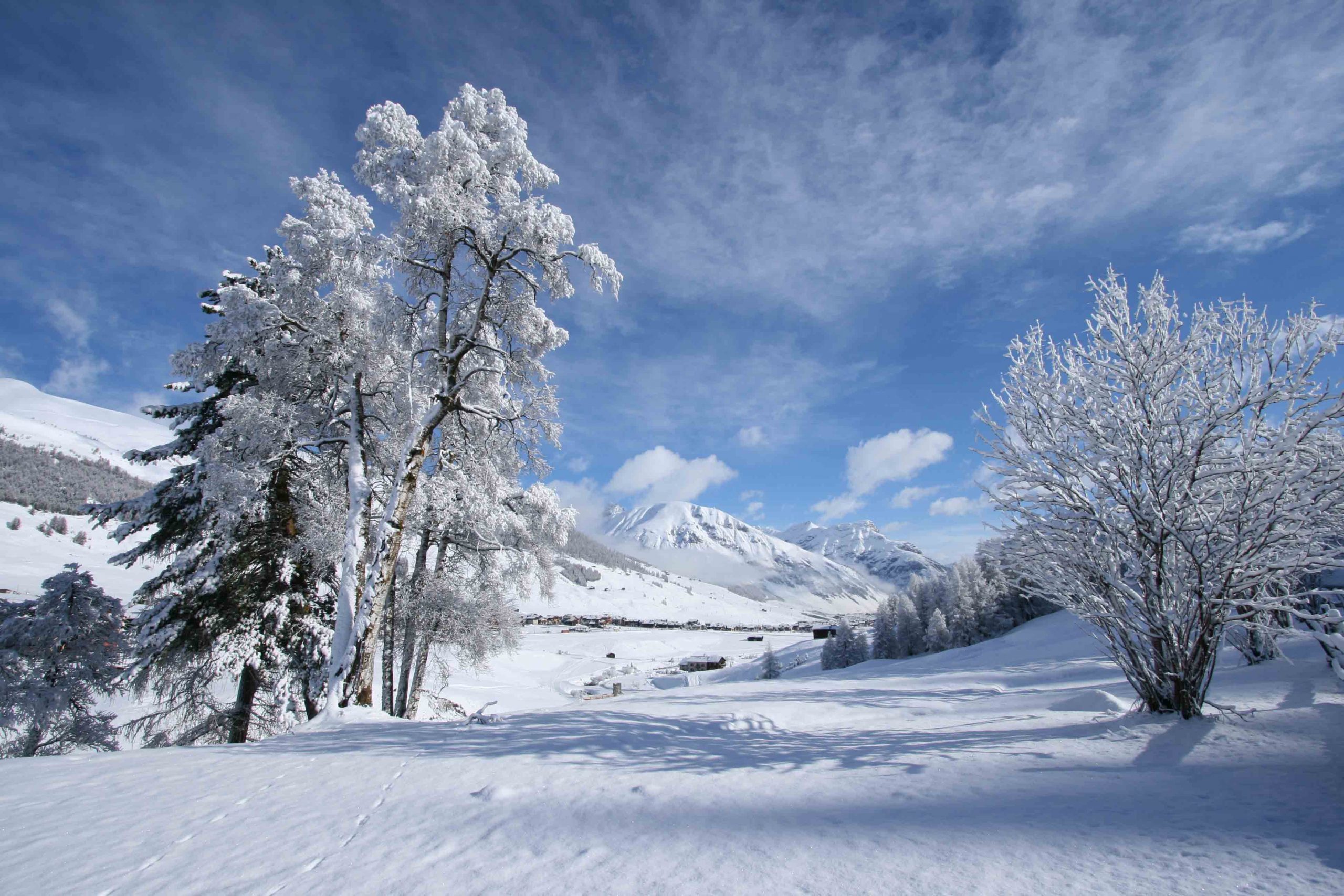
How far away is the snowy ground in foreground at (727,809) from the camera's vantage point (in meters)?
2.59

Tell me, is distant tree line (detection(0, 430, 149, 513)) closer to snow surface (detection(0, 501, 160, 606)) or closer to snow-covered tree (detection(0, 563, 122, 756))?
snow surface (detection(0, 501, 160, 606))

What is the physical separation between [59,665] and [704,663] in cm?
5735

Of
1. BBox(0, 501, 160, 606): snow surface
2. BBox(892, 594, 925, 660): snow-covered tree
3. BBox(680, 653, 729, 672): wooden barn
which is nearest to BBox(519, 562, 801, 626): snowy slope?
BBox(680, 653, 729, 672): wooden barn

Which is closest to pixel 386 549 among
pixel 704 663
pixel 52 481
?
pixel 704 663

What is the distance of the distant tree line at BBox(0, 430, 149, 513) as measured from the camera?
283ft

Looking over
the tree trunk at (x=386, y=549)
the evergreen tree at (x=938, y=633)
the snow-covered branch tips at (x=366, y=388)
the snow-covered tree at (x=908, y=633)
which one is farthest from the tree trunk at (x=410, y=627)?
the snow-covered tree at (x=908, y=633)

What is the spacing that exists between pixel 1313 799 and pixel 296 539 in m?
13.3

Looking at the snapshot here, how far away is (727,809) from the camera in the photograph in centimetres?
351

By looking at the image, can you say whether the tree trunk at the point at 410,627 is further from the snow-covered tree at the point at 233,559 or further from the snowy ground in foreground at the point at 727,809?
the snowy ground in foreground at the point at 727,809

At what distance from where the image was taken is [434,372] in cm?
922

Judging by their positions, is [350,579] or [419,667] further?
[419,667]

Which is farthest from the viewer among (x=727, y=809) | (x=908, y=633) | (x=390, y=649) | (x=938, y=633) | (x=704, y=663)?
(x=704, y=663)

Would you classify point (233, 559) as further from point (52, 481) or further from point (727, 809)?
point (52, 481)

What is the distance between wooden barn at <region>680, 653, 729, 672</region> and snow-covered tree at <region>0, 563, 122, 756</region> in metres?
49.5
